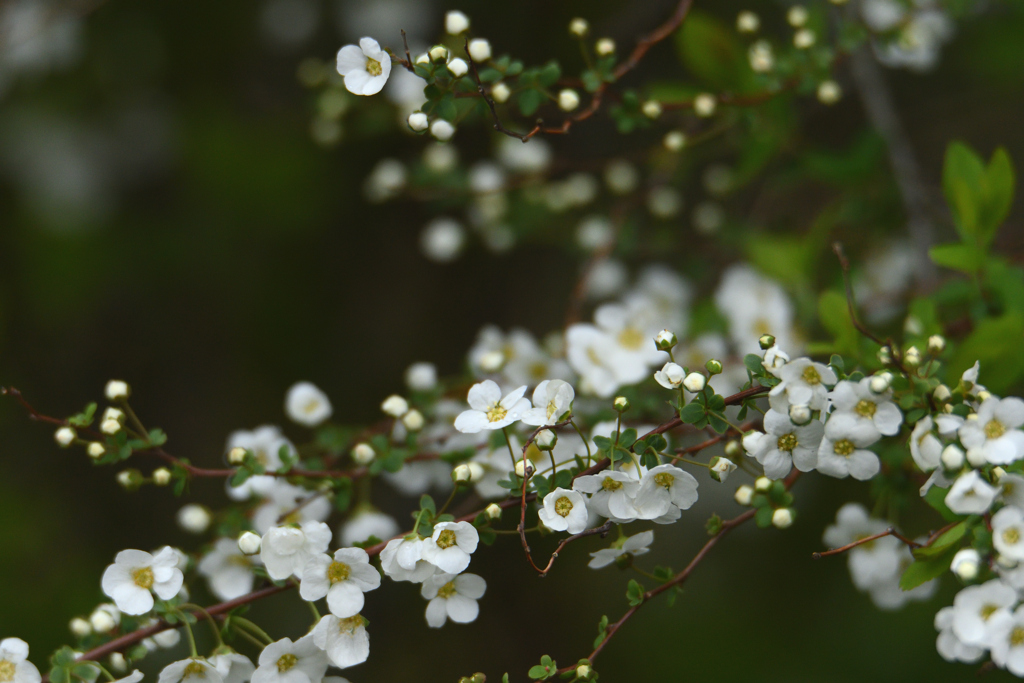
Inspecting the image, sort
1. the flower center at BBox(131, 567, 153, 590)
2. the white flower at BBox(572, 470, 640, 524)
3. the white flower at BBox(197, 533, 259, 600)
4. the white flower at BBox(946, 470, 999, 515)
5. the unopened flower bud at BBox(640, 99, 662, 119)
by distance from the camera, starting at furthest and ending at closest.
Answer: the unopened flower bud at BBox(640, 99, 662, 119)
the white flower at BBox(197, 533, 259, 600)
the flower center at BBox(131, 567, 153, 590)
the white flower at BBox(572, 470, 640, 524)
the white flower at BBox(946, 470, 999, 515)

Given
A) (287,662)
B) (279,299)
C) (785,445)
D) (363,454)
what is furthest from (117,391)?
(279,299)

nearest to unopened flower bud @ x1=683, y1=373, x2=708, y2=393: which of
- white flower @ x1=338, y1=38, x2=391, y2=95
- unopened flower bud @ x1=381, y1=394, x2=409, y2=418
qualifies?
unopened flower bud @ x1=381, y1=394, x2=409, y2=418

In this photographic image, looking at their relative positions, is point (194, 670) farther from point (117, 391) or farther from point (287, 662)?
point (117, 391)

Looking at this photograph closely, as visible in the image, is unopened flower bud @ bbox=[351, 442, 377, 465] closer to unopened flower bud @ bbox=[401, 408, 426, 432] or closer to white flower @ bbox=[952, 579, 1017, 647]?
unopened flower bud @ bbox=[401, 408, 426, 432]

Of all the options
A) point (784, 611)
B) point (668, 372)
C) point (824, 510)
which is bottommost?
point (784, 611)

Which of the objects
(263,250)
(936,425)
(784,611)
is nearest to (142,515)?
(263,250)

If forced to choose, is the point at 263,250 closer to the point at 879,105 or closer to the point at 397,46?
the point at 397,46
